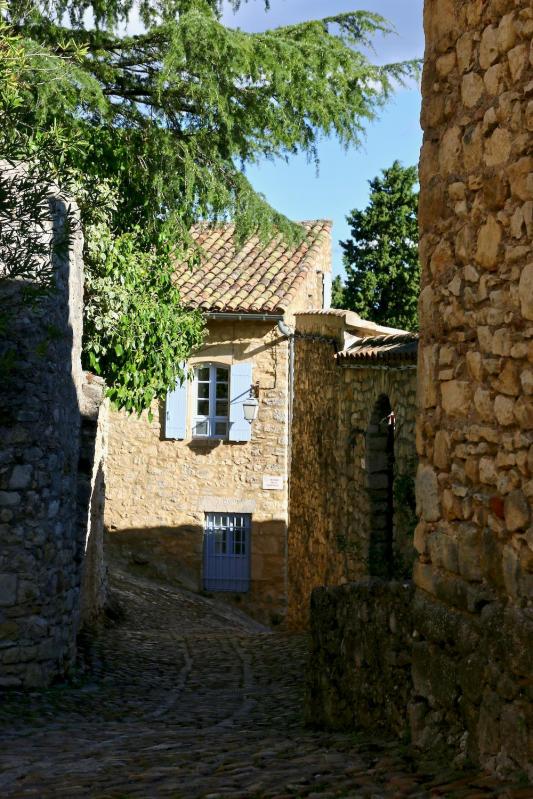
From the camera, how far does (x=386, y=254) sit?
31922mm

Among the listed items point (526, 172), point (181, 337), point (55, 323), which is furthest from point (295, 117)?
point (526, 172)

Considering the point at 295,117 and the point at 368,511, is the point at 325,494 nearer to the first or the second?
the point at 368,511

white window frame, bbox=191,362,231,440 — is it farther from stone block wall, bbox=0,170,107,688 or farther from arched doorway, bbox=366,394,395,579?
stone block wall, bbox=0,170,107,688

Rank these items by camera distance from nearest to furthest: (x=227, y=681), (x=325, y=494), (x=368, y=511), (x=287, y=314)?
(x=227, y=681) < (x=368, y=511) < (x=325, y=494) < (x=287, y=314)

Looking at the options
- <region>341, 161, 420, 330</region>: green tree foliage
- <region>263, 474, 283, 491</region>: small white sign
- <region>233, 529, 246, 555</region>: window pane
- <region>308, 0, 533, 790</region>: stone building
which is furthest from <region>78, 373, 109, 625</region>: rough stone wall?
<region>341, 161, 420, 330</region>: green tree foliage

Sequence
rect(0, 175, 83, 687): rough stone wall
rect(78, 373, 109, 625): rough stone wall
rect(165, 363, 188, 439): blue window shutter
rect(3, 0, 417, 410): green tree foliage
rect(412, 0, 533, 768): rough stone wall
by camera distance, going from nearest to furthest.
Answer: rect(412, 0, 533, 768): rough stone wall → rect(0, 175, 83, 687): rough stone wall → rect(78, 373, 109, 625): rough stone wall → rect(3, 0, 417, 410): green tree foliage → rect(165, 363, 188, 439): blue window shutter

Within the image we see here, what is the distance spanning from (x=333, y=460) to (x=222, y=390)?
275 inches

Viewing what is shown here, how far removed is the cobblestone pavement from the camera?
4141mm

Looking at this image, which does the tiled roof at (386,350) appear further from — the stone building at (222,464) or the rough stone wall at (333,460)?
the stone building at (222,464)

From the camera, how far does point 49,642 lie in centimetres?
781

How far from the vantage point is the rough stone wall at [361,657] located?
203 inches

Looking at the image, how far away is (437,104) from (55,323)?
4190mm

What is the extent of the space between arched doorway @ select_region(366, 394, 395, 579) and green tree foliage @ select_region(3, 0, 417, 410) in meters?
3.22

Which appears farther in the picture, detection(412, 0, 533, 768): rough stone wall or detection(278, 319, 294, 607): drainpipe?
detection(278, 319, 294, 607): drainpipe
